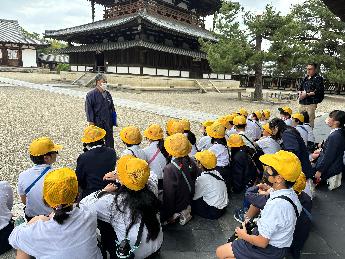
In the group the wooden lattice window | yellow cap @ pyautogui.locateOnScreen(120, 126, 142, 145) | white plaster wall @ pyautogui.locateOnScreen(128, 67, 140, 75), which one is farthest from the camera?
the wooden lattice window

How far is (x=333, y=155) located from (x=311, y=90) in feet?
12.2

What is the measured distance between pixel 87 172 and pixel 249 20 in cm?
1782

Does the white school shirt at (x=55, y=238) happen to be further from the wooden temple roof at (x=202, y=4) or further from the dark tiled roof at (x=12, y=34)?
the dark tiled roof at (x=12, y=34)

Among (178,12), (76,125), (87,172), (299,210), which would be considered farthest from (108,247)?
(178,12)

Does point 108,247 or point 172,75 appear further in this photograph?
point 172,75

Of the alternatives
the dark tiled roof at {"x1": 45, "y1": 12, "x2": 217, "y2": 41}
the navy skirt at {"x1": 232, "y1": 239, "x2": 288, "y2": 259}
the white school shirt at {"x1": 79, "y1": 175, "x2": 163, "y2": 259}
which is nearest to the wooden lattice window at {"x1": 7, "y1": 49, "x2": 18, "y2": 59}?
the dark tiled roof at {"x1": 45, "y1": 12, "x2": 217, "y2": 41}

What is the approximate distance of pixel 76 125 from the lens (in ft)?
32.3

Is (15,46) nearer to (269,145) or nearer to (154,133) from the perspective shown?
(154,133)

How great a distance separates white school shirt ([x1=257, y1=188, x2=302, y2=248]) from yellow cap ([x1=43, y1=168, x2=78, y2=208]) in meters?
1.50

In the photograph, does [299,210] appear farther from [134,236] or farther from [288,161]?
[134,236]

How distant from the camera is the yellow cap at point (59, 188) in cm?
197

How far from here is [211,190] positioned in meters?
3.73

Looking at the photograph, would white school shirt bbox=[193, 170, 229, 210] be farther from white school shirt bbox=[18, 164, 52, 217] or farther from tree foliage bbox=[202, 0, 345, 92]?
tree foliage bbox=[202, 0, 345, 92]

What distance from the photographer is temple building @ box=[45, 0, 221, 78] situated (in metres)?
23.6
